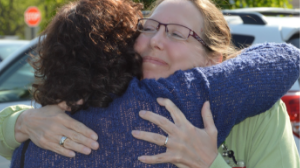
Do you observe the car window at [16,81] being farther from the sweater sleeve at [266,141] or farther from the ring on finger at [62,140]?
the sweater sleeve at [266,141]

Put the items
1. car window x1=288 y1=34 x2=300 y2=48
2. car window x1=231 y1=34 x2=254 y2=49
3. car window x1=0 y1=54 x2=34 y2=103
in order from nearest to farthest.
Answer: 1. car window x1=288 y1=34 x2=300 y2=48
2. car window x1=231 y1=34 x2=254 y2=49
3. car window x1=0 y1=54 x2=34 y2=103

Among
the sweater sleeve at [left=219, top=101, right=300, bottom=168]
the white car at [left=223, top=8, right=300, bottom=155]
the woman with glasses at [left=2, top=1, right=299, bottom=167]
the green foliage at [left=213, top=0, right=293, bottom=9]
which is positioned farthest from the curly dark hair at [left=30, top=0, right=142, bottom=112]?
the green foliage at [left=213, top=0, right=293, bottom=9]

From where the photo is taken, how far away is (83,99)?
162 centimetres

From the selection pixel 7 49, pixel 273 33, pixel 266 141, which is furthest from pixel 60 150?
pixel 7 49

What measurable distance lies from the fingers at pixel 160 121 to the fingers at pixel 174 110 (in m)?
0.03

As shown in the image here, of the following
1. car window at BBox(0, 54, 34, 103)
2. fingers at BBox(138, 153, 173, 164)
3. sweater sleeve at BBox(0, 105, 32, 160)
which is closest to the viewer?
fingers at BBox(138, 153, 173, 164)

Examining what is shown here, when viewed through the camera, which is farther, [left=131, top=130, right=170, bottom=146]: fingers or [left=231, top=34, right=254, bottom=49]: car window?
[left=231, top=34, right=254, bottom=49]: car window

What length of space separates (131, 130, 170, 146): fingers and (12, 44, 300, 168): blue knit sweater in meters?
0.02

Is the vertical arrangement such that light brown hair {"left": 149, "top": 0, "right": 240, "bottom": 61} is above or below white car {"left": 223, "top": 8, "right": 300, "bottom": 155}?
above

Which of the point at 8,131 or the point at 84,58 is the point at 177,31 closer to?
the point at 84,58

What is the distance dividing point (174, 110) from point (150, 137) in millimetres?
158

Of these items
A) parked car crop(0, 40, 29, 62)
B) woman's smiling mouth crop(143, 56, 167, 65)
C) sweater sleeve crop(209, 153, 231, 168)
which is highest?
woman's smiling mouth crop(143, 56, 167, 65)

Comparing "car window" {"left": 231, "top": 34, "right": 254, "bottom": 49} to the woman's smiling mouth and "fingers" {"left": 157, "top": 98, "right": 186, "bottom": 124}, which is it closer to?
the woman's smiling mouth

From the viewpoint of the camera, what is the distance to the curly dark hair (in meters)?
1.62
